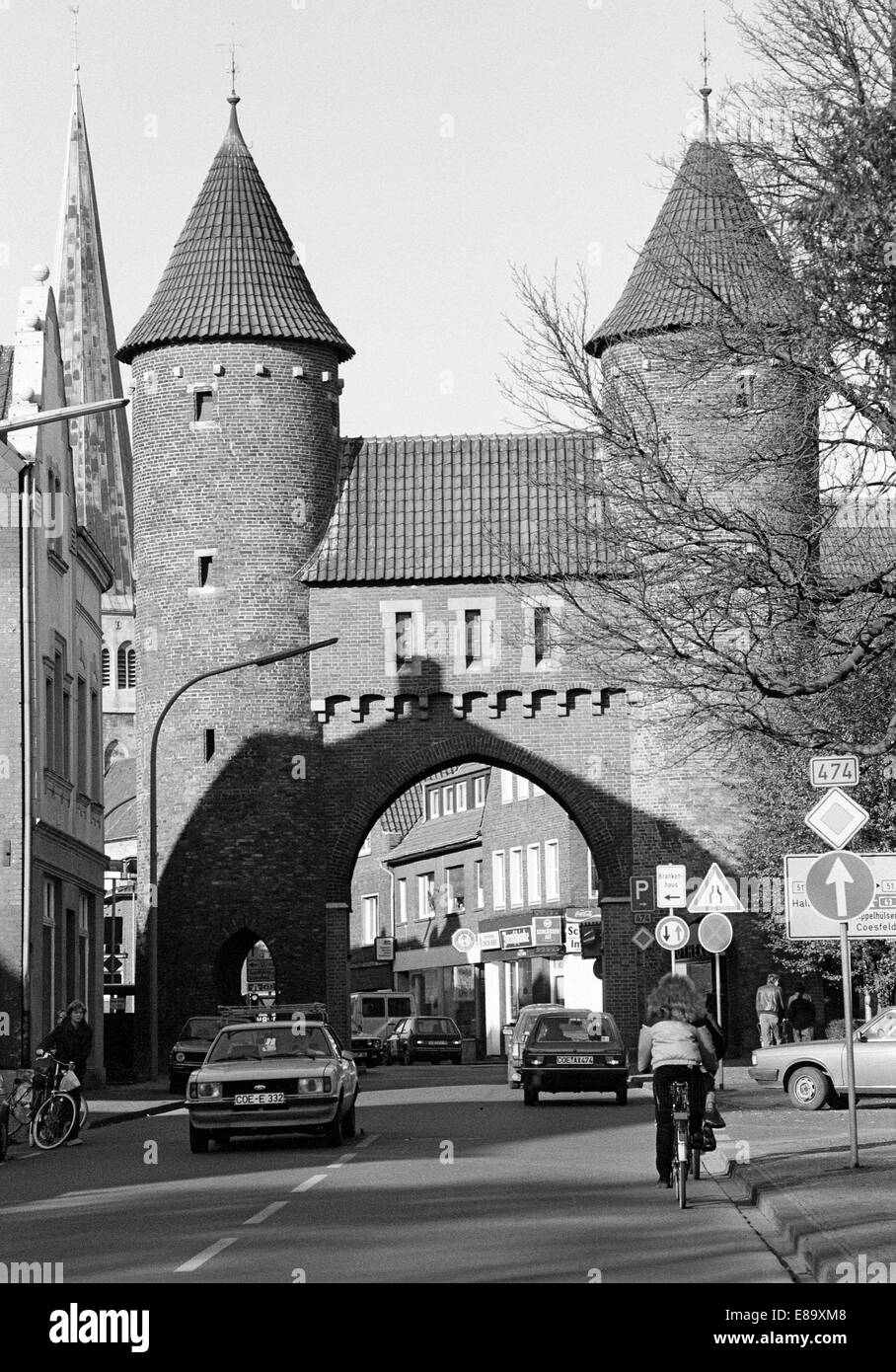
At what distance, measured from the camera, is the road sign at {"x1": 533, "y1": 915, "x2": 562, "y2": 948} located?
71.1 meters

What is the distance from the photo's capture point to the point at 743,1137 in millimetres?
22656

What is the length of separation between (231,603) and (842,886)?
116 feet

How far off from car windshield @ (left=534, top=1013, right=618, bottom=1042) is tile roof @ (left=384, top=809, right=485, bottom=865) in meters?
50.5

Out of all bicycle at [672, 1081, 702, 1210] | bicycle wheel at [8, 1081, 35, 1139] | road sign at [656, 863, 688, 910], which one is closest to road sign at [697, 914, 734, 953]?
road sign at [656, 863, 688, 910]

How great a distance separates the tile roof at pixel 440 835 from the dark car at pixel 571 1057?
50536 mm

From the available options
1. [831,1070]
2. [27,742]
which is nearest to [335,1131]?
[831,1070]

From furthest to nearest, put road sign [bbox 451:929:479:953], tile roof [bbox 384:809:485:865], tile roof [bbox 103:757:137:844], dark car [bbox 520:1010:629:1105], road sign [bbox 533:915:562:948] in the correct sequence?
tile roof [bbox 103:757:137:844] → tile roof [bbox 384:809:485:865] → road sign [bbox 451:929:479:953] → road sign [bbox 533:915:562:948] → dark car [bbox 520:1010:629:1105]

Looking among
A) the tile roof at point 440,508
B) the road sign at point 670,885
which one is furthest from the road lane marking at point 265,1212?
the tile roof at point 440,508

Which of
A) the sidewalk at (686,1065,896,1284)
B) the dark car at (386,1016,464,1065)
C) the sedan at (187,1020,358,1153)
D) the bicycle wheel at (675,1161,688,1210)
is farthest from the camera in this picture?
the dark car at (386,1016,464,1065)

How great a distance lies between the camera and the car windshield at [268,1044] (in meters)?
23.3

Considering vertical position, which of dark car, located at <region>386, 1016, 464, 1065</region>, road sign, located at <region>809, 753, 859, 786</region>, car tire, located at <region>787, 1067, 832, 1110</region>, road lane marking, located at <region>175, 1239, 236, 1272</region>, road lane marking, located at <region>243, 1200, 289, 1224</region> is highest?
road sign, located at <region>809, 753, 859, 786</region>

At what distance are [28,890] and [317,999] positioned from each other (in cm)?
2225

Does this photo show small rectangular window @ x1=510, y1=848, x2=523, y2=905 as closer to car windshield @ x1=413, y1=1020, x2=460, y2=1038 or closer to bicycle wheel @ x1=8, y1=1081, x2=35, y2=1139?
car windshield @ x1=413, y1=1020, x2=460, y2=1038

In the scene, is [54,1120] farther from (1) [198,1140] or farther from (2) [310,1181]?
(2) [310,1181]
